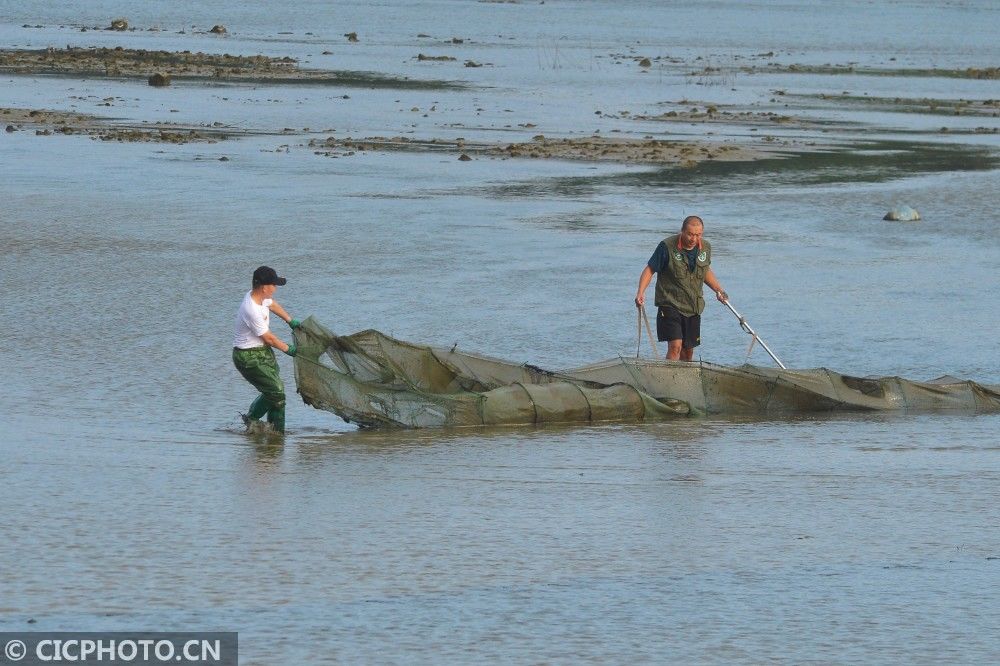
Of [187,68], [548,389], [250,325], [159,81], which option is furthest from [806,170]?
[187,68]

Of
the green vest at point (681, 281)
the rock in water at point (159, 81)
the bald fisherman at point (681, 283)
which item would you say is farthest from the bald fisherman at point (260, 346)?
the rock in water at point (159, 81)

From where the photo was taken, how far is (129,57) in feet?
179

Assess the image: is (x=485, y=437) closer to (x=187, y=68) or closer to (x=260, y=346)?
(x=260, y=346)

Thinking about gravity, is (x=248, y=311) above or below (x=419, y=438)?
above

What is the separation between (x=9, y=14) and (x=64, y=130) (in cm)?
5582

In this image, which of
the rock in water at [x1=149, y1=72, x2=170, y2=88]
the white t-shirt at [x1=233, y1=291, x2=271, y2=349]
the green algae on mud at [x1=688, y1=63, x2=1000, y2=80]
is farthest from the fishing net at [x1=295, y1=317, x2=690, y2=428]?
the green algae on mud at [x1=688, y1=63, x2=1000, y2=80]

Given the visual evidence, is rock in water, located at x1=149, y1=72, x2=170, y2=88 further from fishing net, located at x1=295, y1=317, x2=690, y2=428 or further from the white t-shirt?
the white t-shirt

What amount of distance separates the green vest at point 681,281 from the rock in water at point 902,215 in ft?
37.1

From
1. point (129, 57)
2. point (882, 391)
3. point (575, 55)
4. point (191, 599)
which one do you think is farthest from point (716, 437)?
point (575, 55)

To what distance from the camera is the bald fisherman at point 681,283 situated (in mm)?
13828

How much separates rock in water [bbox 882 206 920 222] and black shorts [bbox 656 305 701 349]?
11.2 metres

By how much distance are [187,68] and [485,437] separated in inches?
1639

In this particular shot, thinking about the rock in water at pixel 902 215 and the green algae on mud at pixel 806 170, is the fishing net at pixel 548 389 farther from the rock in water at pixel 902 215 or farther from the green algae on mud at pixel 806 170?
the green algae on mud at pixel 806 170

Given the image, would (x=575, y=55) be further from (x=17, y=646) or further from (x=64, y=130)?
(x=17, y=646)
